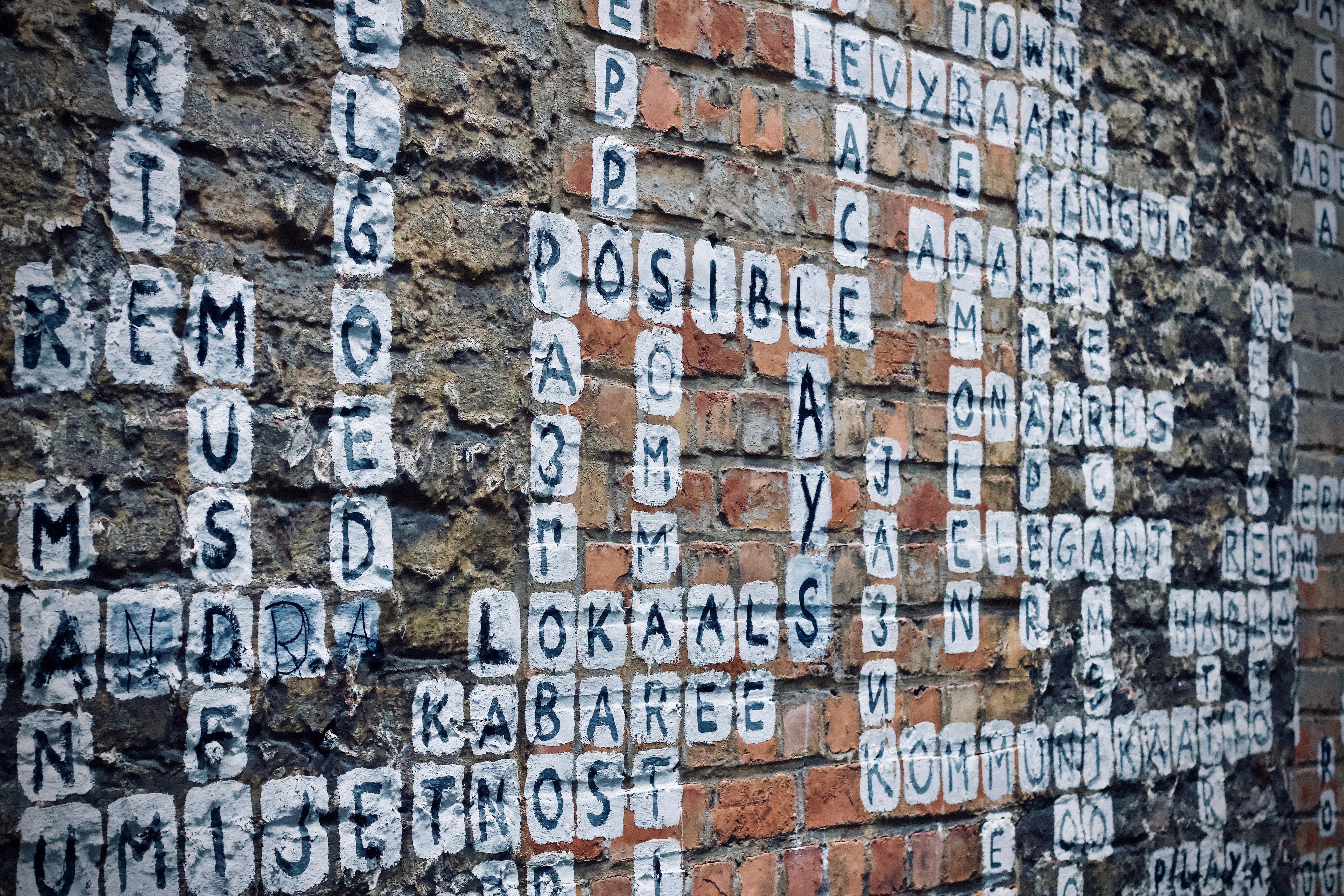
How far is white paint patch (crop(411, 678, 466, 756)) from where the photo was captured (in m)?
1.38

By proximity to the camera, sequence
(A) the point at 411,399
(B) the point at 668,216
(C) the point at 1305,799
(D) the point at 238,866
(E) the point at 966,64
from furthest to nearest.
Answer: (C) the point at 1305,799
(E) the point at 966,64
(B) the point at 668,216
(A) the point at 411,399
(D) the point at 238,866

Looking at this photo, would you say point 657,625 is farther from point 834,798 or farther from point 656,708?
point 834,798

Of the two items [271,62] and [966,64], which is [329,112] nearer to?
[271,62]

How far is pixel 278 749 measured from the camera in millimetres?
1303

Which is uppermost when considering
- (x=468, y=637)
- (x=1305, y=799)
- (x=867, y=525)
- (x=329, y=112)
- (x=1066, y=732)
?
(x=329, y=112)

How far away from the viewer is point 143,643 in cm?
124

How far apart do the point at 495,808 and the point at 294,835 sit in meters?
0.27

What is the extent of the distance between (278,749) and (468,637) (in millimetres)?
279

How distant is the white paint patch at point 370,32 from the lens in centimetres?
138

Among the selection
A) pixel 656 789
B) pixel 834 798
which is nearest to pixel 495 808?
pixel 656 789

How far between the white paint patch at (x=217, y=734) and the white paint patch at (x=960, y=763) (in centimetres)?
116

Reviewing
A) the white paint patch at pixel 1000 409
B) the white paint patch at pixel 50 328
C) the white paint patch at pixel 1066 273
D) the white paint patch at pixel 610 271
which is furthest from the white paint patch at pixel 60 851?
the white paint patch at pixel 1066 273

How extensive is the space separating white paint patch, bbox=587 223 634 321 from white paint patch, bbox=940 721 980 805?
3.12ft

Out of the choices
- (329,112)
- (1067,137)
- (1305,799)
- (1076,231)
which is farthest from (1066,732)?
(329,112)
